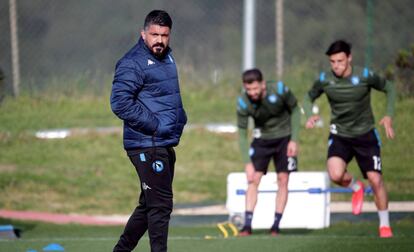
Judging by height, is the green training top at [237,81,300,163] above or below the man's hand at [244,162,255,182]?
above

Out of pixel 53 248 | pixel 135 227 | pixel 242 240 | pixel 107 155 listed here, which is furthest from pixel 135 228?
pixel 107 155

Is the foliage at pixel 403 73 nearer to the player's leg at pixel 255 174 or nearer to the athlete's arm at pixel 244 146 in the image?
the player's leg at pixel 255 174

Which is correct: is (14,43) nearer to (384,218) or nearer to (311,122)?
(311,122)

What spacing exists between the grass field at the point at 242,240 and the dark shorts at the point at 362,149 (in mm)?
783

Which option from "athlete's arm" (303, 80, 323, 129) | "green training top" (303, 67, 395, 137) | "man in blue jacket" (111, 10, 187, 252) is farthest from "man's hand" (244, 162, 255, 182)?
"man in blue jacket" (111, 10, 187, 252)

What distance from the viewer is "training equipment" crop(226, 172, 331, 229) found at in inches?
488

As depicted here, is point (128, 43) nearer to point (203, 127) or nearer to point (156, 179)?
A: point (203, 127)

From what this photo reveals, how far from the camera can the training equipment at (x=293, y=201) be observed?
40.7 ft

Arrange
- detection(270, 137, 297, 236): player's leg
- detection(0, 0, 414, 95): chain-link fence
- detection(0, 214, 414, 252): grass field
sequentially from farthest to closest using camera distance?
detection(0, 0, 414, 95): chain-link fence
detection(270, 137, 297, 236): player's leg
detection(0, 214, 414, 252): grass field

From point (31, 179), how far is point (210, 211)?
379 cm

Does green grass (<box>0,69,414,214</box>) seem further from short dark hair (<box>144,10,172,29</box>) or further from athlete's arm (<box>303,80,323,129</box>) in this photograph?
short dark hair (<box>144,10,172,29</box>)

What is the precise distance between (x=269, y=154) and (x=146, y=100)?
4602 mm

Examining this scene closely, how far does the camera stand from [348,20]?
65.0ft

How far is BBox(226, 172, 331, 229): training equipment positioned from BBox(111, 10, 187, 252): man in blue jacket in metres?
4.58
